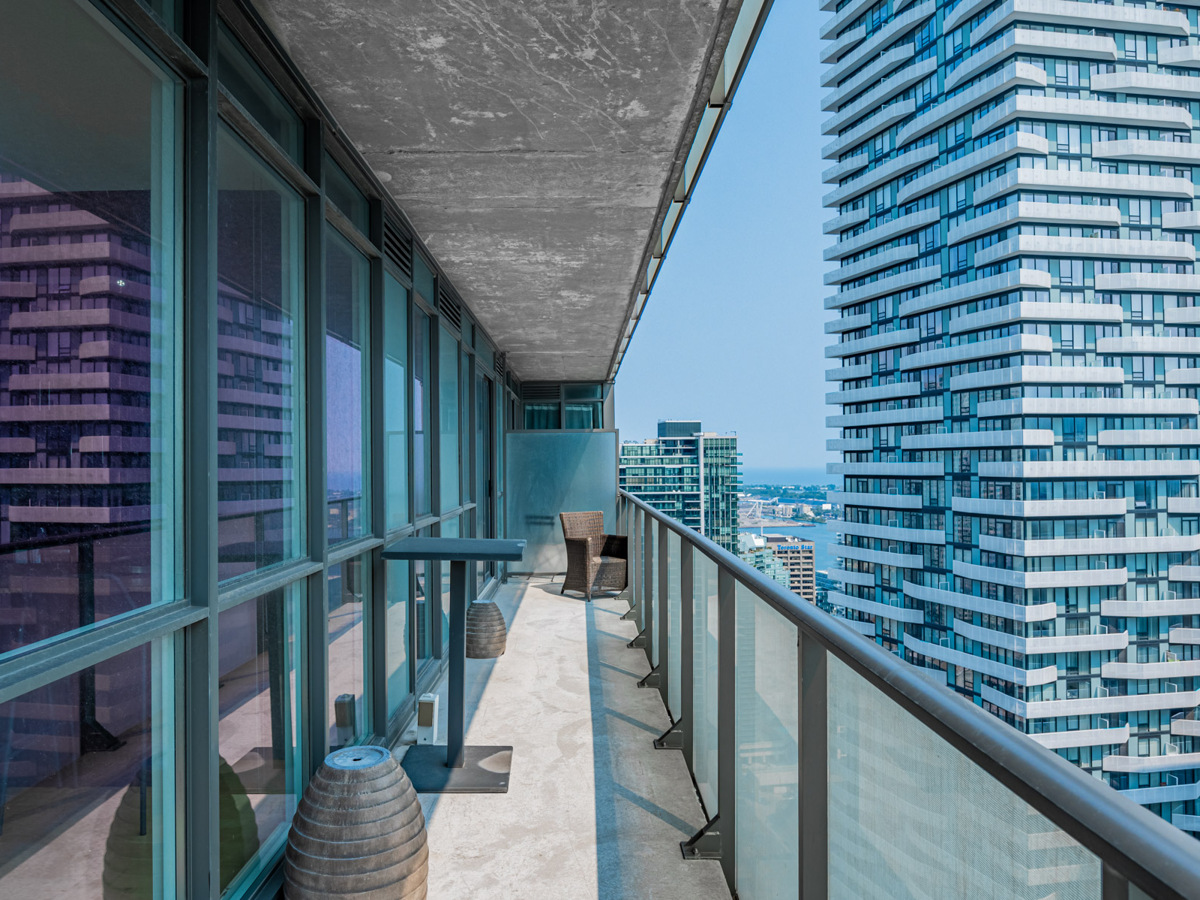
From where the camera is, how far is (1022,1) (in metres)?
40.4

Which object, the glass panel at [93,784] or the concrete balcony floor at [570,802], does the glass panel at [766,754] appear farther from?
the glass panel at [93,784]

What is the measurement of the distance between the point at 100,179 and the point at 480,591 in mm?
6646

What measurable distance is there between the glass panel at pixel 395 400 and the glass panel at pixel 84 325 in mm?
1997

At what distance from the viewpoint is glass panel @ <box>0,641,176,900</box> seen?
4.07 feet

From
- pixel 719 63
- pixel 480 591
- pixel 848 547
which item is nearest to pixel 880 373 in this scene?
pixel 848 547

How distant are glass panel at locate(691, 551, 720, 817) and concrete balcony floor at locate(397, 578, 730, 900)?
0.16 meters

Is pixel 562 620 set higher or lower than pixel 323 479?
lower

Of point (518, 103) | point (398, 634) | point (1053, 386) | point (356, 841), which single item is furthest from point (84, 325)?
point (1053, 386)

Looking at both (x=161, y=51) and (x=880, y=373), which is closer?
(x=161, y=51)

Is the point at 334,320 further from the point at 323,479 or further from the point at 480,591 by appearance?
the point at 480,591

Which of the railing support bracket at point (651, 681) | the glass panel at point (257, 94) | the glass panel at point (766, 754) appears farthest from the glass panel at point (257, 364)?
the railing support bracket at point (651, 681)

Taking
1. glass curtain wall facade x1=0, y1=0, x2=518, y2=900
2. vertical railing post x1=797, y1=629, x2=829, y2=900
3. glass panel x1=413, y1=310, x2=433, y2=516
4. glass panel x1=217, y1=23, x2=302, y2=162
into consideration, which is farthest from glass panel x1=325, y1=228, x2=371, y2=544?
vertical railing post x1=797, y1=629, x2=829, y2=900

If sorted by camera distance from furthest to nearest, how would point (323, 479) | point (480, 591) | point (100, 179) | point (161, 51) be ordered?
point (480, 591) → point (323, 479) → point (161, 51) → point (100, 179)

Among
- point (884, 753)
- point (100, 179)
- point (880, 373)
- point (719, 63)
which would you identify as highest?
point (880, 373)
